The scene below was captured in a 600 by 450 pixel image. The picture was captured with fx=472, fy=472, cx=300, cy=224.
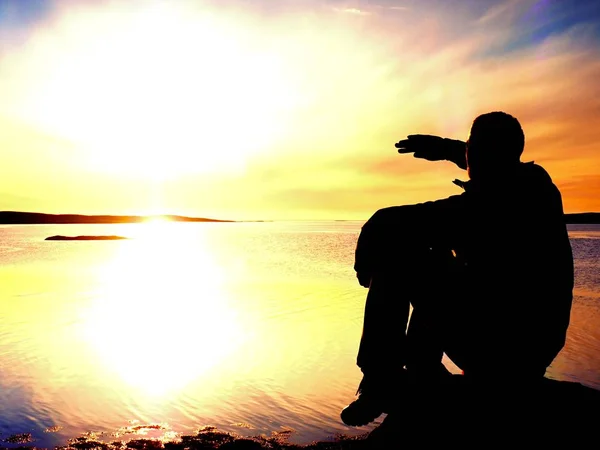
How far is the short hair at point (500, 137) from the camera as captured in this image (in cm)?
352

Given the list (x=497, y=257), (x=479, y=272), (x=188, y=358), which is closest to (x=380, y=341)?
(x=479, y=272)

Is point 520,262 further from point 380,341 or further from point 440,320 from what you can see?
point 380,341

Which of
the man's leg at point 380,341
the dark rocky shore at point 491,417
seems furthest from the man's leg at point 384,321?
the dark rocky shore at point 491,417

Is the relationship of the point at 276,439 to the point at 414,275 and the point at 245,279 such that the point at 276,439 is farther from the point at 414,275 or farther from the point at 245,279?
the point at 245,279

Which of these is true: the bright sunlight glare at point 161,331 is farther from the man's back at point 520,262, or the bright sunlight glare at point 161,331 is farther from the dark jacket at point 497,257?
the man's back at point 520,262

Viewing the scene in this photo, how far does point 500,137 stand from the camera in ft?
11.5

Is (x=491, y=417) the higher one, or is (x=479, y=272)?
(x=479, y=272)

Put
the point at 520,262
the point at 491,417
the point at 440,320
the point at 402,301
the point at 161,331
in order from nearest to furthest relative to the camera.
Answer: the point at 520,262 → the point at 402,301 → the point at 440,320 → the point at 491,417 → the point at 161,331

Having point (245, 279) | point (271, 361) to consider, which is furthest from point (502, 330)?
point (245, 279)

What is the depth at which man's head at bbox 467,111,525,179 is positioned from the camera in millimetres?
3518

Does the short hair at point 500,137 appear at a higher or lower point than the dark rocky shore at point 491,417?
higher

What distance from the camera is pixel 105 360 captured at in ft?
40.6

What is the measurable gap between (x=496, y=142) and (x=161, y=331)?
566 inches

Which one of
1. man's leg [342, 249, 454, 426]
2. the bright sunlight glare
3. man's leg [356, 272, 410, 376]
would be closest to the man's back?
man's leg [342, 249, 454, 426]
